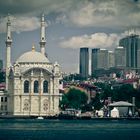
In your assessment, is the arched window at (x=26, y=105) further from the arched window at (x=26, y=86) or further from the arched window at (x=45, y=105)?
the arched window at (x=45, y=105)

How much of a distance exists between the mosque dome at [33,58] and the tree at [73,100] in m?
16.6

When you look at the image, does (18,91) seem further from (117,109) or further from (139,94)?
(139,94)

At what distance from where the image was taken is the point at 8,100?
172m

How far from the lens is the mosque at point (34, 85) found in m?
167

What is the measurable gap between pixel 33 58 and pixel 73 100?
69.0 ft

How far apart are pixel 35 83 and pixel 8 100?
8.43m

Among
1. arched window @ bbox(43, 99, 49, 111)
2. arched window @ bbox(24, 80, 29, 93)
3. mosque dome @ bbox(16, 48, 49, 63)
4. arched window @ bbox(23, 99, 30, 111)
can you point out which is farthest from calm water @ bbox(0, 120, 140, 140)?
mosque dome @ bbox(16, 48, 49, 63)

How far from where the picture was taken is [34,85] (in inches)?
6599

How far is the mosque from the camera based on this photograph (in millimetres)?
167000

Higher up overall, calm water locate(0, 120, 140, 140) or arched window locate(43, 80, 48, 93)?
arched window locate(43, 80, 48, 93)

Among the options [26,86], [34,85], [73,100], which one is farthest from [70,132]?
[73,100]

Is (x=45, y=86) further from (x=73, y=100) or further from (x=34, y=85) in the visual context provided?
(x=73, y=100)

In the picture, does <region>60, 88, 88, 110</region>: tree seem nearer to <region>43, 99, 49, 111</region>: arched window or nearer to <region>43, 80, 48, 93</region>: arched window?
<region>43, 99, 49, 111</region>: arched window

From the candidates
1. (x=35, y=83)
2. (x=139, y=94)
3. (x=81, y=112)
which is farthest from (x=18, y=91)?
(x=139, y=94)
